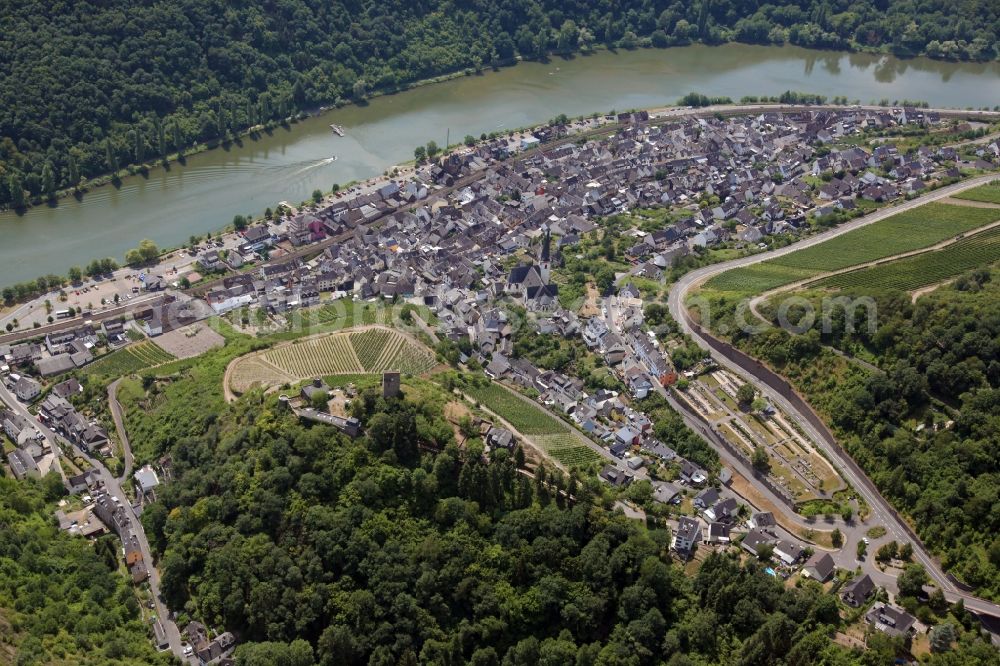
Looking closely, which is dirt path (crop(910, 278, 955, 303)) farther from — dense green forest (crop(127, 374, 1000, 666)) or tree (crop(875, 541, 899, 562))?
dense green forest (crop(127, 374, 1000, 666))

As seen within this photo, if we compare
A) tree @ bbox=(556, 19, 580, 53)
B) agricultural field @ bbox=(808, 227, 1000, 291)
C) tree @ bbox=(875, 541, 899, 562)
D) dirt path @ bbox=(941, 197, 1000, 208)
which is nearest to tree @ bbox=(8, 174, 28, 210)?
agricultural field @ bbox=(808, 227, 1000, 291)

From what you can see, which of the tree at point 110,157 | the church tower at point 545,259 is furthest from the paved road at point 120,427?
the tree at point 110,157

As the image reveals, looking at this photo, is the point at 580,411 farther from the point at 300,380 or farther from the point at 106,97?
the point at 106,97

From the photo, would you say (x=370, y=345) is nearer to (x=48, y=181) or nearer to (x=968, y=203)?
(x=48, y=181)

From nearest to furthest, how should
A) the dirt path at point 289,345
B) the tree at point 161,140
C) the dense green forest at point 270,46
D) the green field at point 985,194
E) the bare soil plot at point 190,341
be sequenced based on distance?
the dirt path at point 289,345, the bare soil plot at point 190,341, the green field at point 985,194, the dense green forest at point 270,46, the tree at point 161,140

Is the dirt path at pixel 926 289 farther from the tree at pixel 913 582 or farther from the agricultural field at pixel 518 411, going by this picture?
the agricultural field at pixel 518 411

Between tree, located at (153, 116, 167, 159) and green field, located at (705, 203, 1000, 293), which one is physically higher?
tree, located at (153, 116, 167, 159)

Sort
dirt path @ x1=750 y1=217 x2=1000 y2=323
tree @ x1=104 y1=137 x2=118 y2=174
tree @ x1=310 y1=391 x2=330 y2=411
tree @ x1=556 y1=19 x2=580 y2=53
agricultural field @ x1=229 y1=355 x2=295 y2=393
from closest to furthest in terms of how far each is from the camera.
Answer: tree @ x1=310 y1=391 x2=330 y2=411, agricultural field @ x1=229 y1=355 x2=295 y2=393, dirt path @ x1=750 y1=217 x2=1000 y2=323, tree @ x1=104 y1=137 x2=118 y2=174, tree @ x1=556 y1=19 x2=580 y2=53
